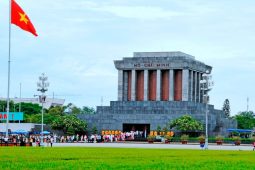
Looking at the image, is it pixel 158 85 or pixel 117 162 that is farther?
pixel 158 85

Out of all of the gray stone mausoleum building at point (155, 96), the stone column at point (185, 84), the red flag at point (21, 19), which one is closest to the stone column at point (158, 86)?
the gray stone mausoleum building at point (155, 96)

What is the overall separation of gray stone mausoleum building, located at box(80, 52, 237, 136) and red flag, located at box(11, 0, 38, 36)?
5093 centimetres

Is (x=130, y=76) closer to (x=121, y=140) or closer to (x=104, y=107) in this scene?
(x=104, y=107)

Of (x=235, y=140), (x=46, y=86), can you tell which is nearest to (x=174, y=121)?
(x=235, y=140)

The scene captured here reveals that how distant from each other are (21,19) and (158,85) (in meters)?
59.3

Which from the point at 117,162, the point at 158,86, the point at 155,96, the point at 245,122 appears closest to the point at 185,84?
the point at 158,86

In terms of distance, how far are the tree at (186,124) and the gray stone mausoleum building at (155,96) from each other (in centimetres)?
325

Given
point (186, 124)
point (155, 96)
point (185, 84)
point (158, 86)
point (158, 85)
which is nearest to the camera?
point (186, 124)

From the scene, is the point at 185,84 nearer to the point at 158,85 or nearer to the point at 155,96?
the point at 158,85

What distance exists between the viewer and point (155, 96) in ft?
369

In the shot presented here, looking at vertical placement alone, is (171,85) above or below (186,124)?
above

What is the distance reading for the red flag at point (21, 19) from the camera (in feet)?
172

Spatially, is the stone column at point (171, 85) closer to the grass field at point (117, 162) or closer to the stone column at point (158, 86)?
the stone column at point (158, 86)

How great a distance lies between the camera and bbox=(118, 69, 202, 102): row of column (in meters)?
109
